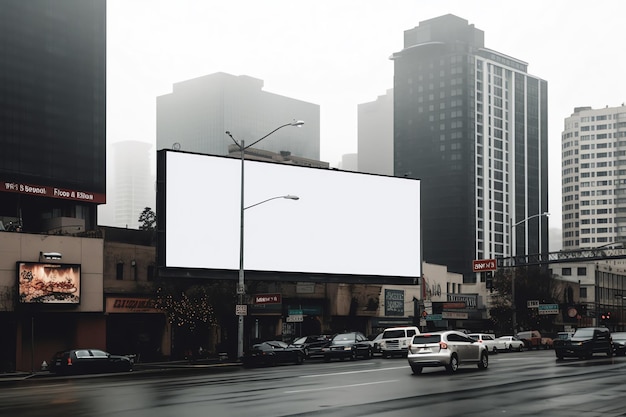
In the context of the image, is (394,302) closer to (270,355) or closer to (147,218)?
(270,355)

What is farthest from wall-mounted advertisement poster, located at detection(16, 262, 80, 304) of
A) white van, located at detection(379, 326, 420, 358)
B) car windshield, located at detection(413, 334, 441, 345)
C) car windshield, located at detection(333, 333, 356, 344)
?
car windshield, located at detection(413, 334, 441, 345)

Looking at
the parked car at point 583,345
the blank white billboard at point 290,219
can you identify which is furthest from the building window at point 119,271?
the parked car at point 583,345

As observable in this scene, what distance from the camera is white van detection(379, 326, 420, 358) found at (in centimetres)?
5031

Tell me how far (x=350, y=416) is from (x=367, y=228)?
155ft

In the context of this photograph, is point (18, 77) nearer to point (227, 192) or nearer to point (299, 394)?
point (227, 192)

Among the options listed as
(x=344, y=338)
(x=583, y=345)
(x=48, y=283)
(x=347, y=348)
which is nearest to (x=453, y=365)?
(x=583, y=345)

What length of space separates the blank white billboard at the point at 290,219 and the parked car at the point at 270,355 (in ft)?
37.8

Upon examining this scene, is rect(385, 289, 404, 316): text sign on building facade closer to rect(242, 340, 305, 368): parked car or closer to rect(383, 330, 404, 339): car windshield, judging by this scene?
rect(383, 330, 404, 339): car windshield

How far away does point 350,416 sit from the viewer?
57.8 ft

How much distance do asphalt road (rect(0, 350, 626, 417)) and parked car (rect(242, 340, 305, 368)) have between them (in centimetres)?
1206

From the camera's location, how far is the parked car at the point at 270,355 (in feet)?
144

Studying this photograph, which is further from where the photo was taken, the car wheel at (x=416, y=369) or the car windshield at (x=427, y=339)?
the car wheel at (x=416, y=369)

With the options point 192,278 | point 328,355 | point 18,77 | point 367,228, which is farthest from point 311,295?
point 18,77

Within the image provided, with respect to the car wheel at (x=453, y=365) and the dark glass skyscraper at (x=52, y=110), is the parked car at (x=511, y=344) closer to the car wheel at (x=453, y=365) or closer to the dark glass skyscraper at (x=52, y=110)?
the car wheel at (x=453, y=365)
